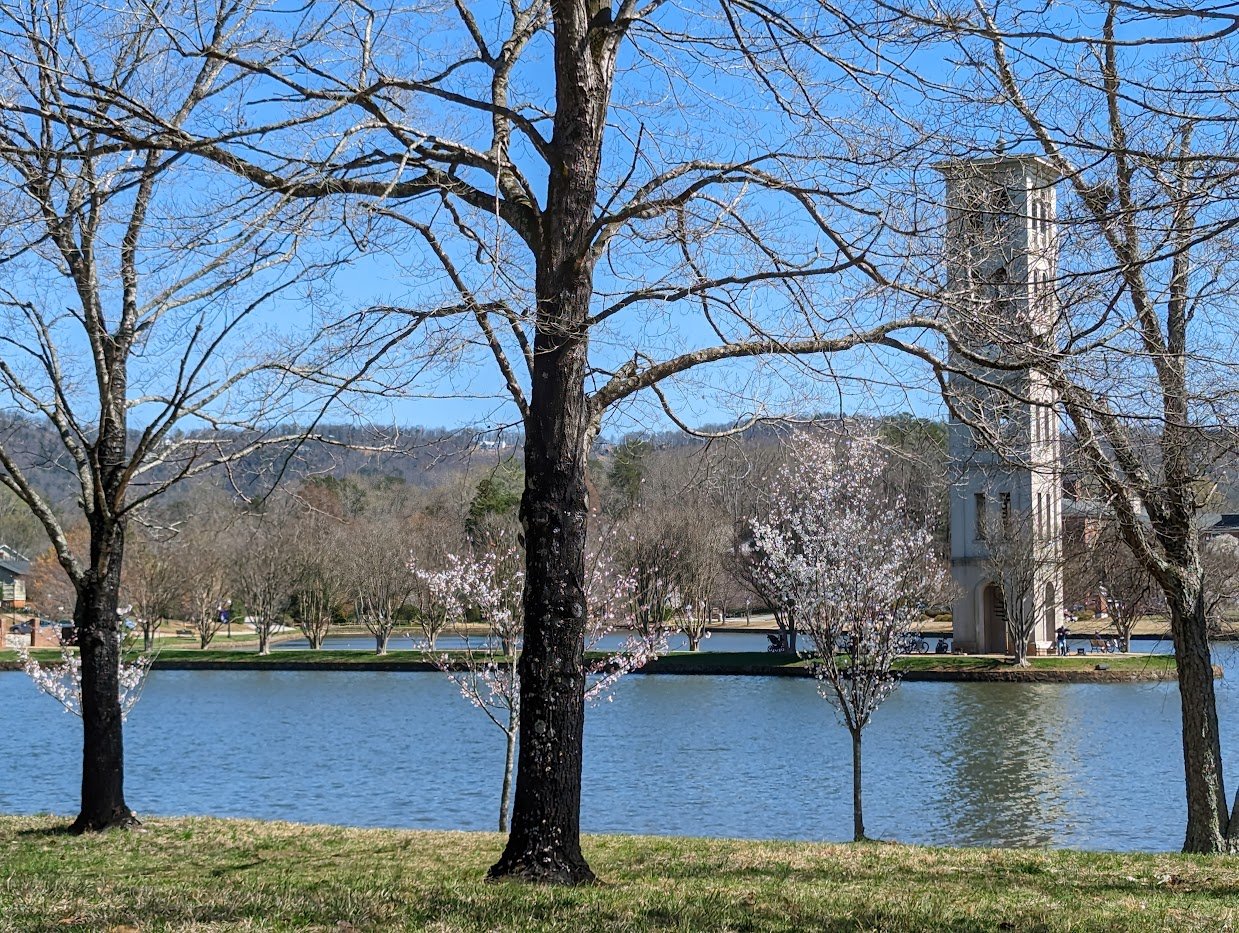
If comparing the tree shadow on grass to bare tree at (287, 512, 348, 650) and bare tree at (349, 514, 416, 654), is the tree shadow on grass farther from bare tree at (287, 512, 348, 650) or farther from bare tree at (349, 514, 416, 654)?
bare tree at (287, 512, 348, 650)

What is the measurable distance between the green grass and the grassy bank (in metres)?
23.5

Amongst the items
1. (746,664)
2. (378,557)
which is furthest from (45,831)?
(378,557)

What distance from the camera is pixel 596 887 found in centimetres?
620

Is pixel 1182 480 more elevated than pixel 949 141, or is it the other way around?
pixel 949 141

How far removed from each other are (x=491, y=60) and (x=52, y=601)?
57.0m

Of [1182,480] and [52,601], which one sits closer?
[1182,480]

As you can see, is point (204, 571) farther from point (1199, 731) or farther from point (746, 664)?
point (1199, 731)

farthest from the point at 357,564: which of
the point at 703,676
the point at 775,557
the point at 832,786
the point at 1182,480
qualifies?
the point at 1182,480

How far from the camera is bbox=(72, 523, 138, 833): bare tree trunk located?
9.79 m

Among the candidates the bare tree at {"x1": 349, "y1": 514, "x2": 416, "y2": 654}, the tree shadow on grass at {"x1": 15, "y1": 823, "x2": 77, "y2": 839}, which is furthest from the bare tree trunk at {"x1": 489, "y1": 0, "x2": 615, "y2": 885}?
the bare tree at {"x1": 349, "y1": 514, "x2": 416, "y2": 654}

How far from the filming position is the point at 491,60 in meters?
7.59

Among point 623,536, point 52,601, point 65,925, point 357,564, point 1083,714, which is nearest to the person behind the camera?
point 65,925

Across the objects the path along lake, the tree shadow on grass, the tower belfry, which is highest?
the tower belfry

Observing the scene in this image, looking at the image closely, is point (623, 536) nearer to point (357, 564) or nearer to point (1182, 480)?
point (357, 564)
